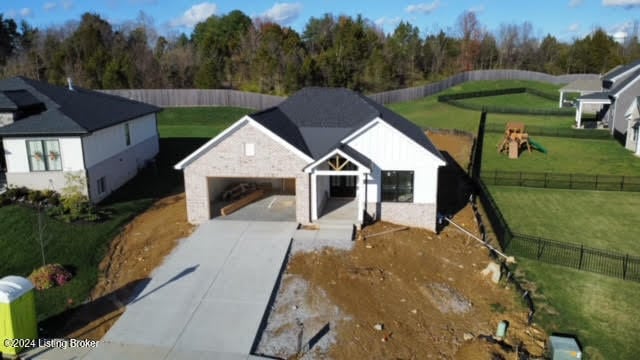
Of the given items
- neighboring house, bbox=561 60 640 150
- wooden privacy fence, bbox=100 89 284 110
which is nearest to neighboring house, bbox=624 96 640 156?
neighboring house, bbox=561 60 640 150

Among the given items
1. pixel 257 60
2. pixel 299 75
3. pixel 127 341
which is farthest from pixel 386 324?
pixel 257 60

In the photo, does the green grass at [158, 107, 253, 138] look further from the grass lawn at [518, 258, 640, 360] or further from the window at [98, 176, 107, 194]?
the grass lawn at [518, 258, 640, 360]

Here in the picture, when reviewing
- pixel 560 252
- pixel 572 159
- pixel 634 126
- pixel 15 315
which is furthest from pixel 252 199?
pixel 634 126

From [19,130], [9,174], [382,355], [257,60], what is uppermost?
[257,60]

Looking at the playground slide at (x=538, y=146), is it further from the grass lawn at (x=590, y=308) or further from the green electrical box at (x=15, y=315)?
the green electrical box at (x=15, y=315)

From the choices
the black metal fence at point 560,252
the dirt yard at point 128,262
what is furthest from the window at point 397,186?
the dirt yard at point 128,262

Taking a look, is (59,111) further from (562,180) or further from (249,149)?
(562,180)

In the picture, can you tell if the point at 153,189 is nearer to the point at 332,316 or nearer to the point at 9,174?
the point at 9,174
